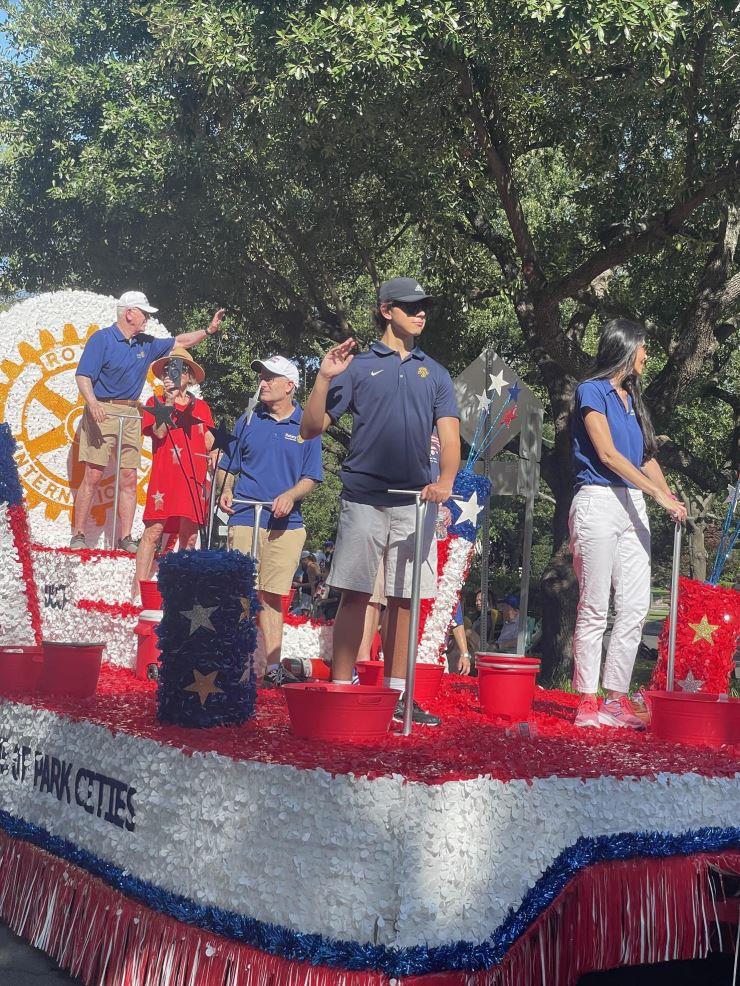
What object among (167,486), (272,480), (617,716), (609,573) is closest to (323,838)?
(617,716)

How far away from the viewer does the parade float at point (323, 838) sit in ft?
10.2

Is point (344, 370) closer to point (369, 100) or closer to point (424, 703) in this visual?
point (424, 703)

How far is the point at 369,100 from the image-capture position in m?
10.7

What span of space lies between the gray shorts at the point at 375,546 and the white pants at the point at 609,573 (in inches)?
26.3

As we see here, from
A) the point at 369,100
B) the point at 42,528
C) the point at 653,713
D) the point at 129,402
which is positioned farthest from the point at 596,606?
the point at 369,100

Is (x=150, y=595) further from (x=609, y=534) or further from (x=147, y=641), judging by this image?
(x=609, y=534)

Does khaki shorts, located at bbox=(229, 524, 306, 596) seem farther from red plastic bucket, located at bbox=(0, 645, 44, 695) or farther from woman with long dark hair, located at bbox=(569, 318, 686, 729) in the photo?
woman with long dark hair, located at bbox=(569, 318, 686, 729)

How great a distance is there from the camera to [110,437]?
808cm

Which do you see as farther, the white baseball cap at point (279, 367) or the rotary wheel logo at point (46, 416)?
the rotary wheel logo at point (46, 416)

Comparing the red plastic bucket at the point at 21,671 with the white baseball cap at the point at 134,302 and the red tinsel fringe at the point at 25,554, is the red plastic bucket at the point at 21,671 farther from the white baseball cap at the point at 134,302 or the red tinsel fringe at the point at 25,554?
the white baseball cap at the point at 134,302

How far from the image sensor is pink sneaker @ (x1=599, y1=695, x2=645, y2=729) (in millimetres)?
4727

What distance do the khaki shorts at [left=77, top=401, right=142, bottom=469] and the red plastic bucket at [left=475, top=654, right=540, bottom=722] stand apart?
3.96 meters

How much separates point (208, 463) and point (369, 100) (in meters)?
4.97

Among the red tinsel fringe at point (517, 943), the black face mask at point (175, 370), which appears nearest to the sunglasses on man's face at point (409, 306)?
the black face mask at point (175, 370)
